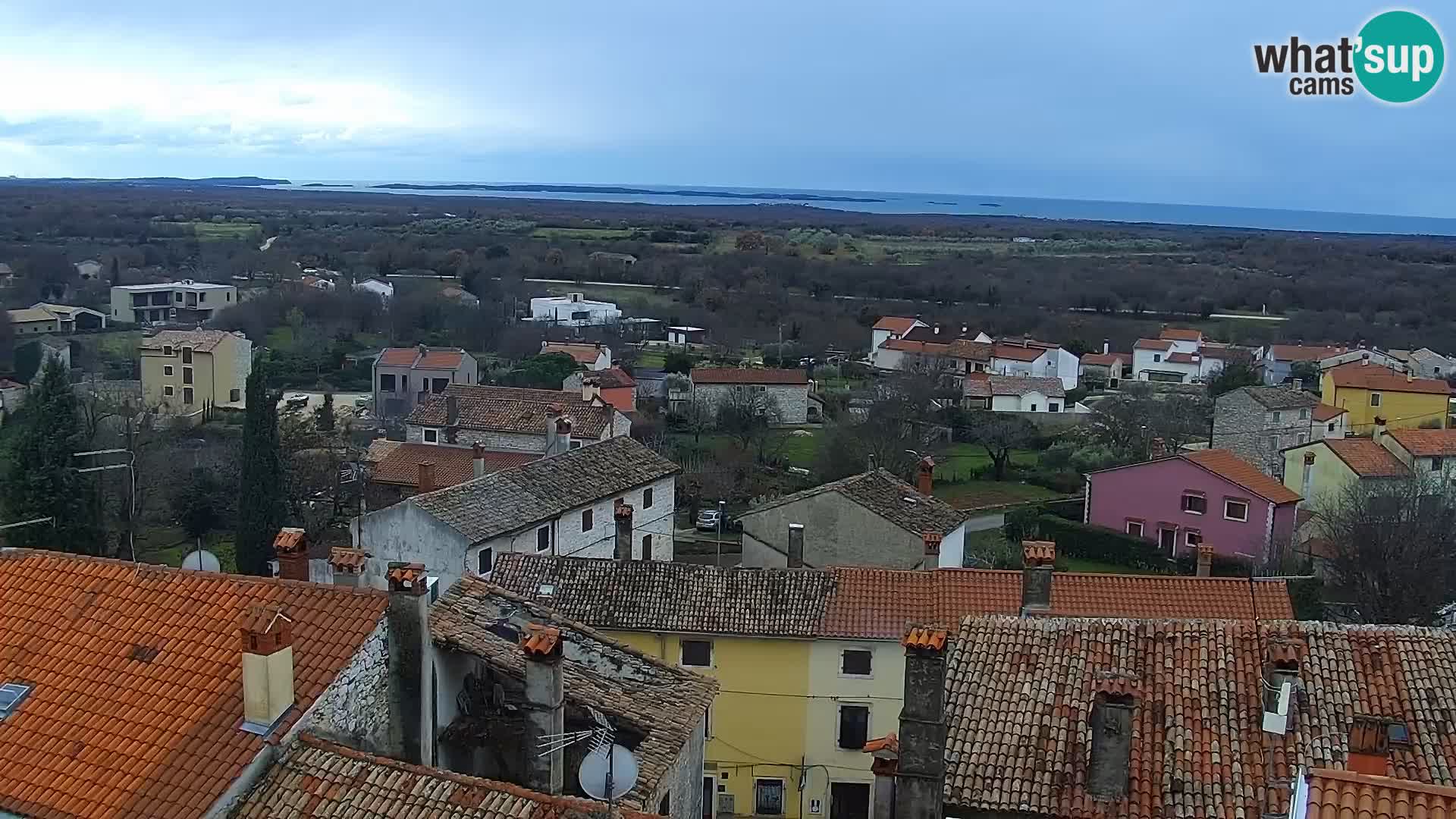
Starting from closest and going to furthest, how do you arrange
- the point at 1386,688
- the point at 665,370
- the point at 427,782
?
the point at 427,782, the point at 1386,688, the point at 665,370

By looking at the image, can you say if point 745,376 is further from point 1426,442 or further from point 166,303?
point 166,303

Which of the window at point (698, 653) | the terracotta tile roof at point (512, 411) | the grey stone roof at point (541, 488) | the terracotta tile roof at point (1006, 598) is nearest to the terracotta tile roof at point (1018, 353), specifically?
the terracotta tile roof at point (512, 411)

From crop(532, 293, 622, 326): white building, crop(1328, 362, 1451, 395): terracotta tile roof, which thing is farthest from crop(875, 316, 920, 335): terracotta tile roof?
crop(1328, 362, 1451, 395): terracotta tile roof

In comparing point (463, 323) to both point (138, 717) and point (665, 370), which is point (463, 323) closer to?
point (665, 370)

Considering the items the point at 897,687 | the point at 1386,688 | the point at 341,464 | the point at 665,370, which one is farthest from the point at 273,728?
the point at 665,370

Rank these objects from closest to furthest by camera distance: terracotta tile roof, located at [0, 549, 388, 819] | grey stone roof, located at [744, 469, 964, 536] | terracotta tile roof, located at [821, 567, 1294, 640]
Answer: terracotta tile roof, located at [0, 549, 388, 819], terracotta tile roof, located at [821, 567, 1294, 640], grey stone roof, located at [744, 469, 964, 536]

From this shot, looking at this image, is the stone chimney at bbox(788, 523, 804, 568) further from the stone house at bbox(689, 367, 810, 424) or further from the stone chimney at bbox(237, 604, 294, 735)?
the stone house at bbox(689, 367, 810, 424)
